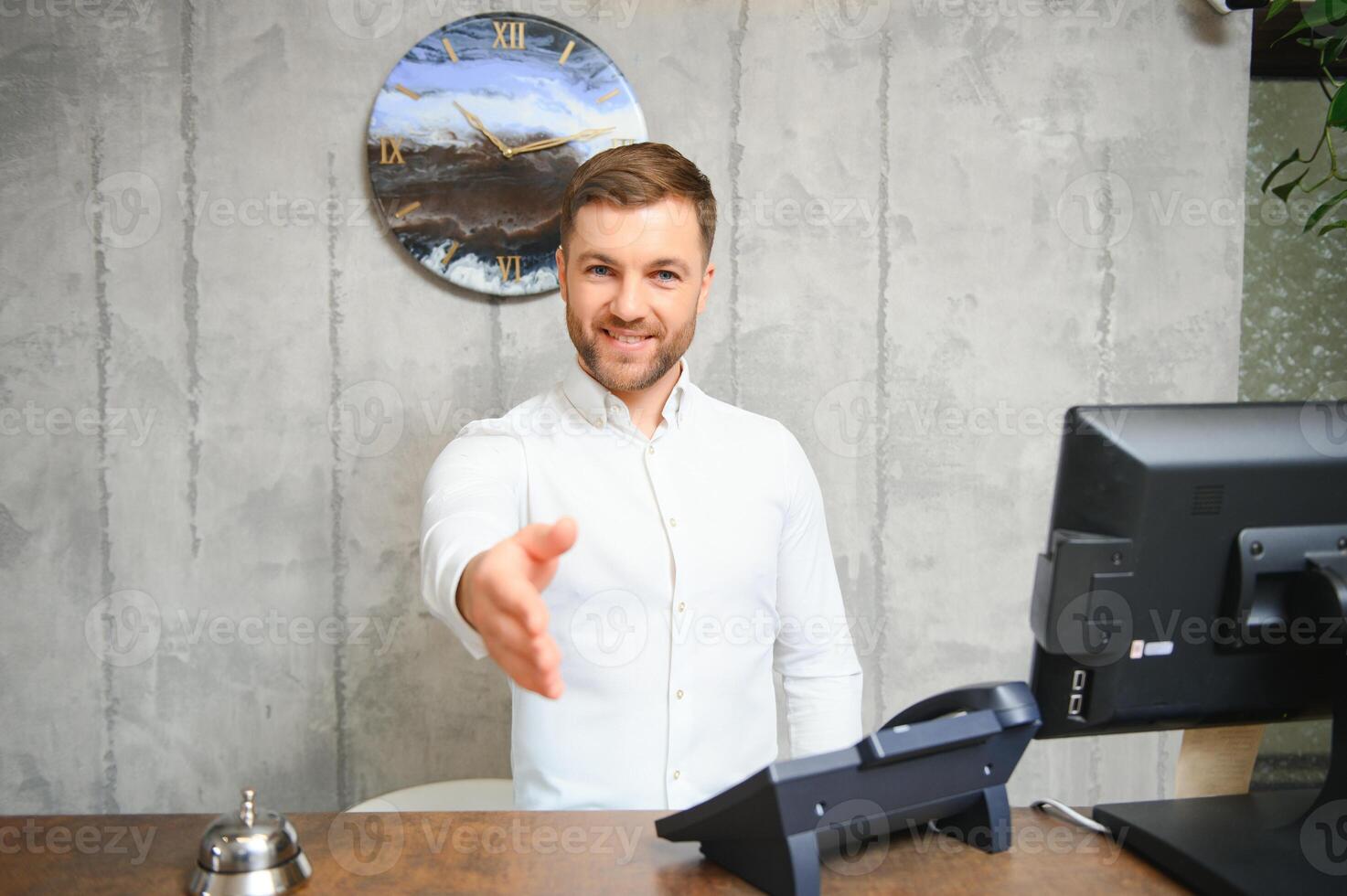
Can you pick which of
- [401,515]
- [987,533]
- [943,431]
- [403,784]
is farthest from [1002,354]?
[403,784]

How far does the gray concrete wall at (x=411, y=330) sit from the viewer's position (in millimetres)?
2307

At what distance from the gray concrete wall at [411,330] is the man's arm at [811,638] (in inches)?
24.4

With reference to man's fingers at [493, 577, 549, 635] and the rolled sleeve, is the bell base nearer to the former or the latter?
the rolled sleeve

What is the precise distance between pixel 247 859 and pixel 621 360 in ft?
3.16

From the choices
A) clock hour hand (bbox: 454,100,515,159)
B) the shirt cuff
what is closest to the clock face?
clock hour hand (bbox: 454,100,515,159)

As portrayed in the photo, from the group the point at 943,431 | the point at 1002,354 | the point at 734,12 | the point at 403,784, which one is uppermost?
the point at 734,12

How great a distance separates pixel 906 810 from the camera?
3.46 feet

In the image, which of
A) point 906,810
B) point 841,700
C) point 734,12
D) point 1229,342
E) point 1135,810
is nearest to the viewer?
point 906,810

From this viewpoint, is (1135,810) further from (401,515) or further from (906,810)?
(401,515)

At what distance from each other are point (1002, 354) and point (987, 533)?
46 cm

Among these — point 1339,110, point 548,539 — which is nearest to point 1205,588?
point 548,539

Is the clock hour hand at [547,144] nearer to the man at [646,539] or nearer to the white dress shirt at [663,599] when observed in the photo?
the man at [646,539]

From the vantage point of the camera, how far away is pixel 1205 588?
3.41 feet

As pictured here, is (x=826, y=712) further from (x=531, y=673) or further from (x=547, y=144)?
(x=547, y=144)
